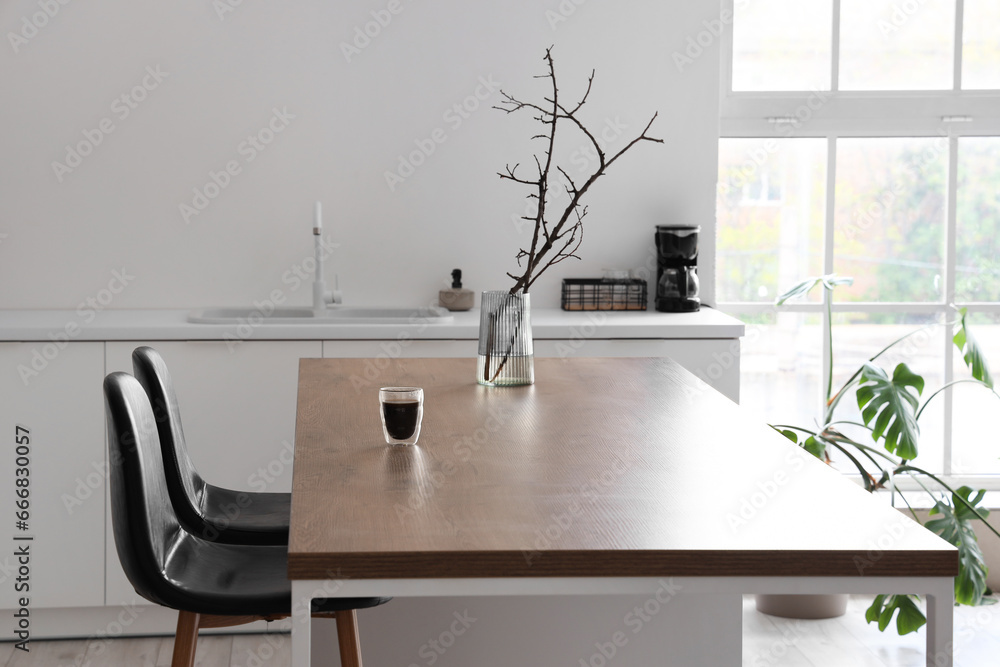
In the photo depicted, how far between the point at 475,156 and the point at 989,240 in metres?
1.97

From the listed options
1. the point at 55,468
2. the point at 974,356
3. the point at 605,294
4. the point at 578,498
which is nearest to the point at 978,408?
the point at 974,356

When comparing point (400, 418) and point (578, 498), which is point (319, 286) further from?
point (578, 498)

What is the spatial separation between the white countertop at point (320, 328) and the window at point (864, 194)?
528 millimetres

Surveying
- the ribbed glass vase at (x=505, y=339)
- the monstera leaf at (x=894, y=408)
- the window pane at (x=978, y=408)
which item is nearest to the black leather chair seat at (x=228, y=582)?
the ribbed glass vase at (x=505, y=339)

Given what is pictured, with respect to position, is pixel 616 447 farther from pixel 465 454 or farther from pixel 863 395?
pixel 863 395

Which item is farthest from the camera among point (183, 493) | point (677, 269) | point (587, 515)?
point (677, 269)

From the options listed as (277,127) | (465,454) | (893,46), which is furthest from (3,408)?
(893,46)

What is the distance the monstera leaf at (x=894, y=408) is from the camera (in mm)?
2910

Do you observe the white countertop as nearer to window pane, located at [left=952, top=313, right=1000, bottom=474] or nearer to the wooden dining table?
window pane, located at [left=952, top=313, right=1000, bottom=474]

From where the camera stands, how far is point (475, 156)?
3.61 m

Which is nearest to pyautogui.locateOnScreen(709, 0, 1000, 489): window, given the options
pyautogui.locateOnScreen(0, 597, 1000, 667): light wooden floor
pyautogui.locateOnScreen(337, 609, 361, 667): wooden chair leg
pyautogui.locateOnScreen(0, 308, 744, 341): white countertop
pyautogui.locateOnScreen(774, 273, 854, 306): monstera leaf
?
pyautogui.locateOnScreen(774, 273, 854, 306): monstera leaf

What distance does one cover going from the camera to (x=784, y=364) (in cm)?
372

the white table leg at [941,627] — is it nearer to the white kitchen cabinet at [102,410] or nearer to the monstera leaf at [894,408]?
the monstera leaf at [894,408]

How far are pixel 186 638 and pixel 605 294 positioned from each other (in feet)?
7.41
